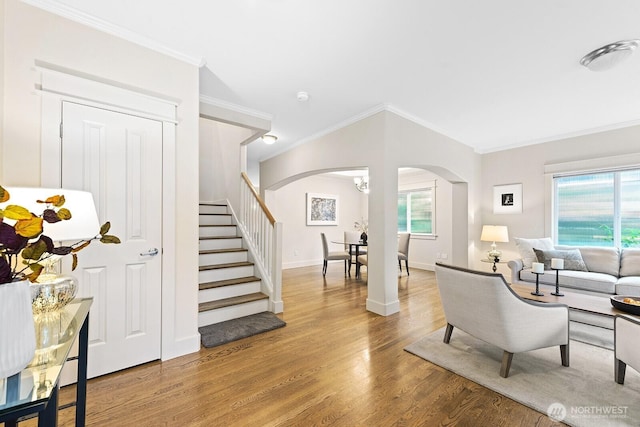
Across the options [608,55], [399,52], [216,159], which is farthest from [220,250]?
[608,55]

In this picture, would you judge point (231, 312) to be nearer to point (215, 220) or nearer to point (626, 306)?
point (215, 220)

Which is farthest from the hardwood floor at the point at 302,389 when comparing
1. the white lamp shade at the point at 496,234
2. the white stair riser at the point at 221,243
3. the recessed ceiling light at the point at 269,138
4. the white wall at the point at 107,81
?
the recessed ceiling light at the point at 269,138

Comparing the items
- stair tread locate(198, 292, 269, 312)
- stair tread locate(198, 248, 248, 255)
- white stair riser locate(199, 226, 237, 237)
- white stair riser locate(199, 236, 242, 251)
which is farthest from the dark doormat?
white stair riser locate(199, 226, 237, 237)

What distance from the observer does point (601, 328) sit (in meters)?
2.99

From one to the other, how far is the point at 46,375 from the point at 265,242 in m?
2.79

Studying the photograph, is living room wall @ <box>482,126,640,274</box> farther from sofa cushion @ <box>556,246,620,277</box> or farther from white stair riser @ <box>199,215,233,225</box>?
white stair riser @ <box>199,215,233,225</box>

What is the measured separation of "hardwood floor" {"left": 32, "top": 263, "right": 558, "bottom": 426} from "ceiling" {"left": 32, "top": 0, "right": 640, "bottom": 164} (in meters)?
2.73

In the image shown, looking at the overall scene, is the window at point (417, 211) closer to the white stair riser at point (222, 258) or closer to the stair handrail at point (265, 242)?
the stair handrail at point (265, 242)

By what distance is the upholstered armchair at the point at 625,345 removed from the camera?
5.63 feet

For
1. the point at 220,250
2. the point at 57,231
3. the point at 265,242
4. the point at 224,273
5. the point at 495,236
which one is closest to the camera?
the point at 57,231

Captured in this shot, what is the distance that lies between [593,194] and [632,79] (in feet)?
7.03

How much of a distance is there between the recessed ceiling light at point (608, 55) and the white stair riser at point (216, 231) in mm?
4572

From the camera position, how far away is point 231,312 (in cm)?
312

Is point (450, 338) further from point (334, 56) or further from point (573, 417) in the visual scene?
point (334, 56)
